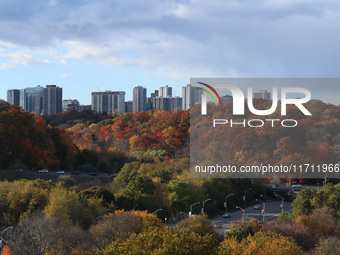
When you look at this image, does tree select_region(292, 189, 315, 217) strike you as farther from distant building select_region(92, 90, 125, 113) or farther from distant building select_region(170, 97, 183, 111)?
distant building select_region(92, 90, 125, 113)

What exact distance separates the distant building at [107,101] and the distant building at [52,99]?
1049 centimetres

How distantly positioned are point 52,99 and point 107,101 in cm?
1536

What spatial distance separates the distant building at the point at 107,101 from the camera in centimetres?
14800

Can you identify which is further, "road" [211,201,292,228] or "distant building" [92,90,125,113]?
"distant building" [92,90,125,113]

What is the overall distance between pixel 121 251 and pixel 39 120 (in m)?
41.9

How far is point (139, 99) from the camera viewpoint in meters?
146

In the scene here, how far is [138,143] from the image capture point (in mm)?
67062

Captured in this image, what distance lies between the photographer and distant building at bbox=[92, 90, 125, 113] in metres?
148

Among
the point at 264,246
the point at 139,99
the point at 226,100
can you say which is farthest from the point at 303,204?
the point at 139,99

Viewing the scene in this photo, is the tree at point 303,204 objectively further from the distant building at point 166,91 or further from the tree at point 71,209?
the distant building at point 166,91

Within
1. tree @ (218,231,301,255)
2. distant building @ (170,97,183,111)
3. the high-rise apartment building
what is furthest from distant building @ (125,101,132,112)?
tree @ (218,231,301,255)

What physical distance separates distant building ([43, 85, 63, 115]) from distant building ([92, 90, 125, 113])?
1049 centimetres

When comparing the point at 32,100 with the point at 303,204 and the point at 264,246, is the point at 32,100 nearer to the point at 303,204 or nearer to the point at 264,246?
the point at 303,204

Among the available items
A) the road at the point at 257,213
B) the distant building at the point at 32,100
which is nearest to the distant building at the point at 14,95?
the distant building at the point at 32,100
